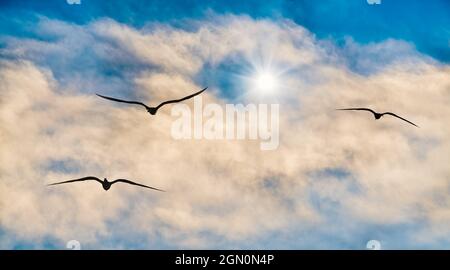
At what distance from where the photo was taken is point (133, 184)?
64875 millimetres
